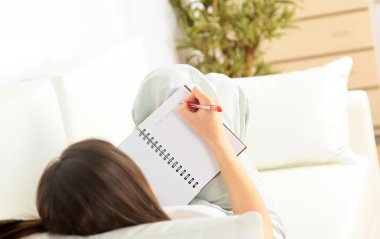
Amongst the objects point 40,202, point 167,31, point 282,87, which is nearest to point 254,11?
point 167,31

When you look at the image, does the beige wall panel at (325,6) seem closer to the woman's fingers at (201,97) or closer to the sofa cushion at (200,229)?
the woman's fingers at (201,97)

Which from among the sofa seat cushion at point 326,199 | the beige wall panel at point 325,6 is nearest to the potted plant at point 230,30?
the beige wall panel at point 325,6

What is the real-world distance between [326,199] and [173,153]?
0.82 m

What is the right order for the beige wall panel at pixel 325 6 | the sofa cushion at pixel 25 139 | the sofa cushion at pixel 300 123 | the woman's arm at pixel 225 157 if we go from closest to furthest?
the woman's arm at pixel 225 157 → the sofa cushion at pixel 25 139 → the sofa cushion at pixel 300 123 → the beige wall panel at pixel 325 6

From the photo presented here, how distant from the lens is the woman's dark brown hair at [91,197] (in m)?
1.31

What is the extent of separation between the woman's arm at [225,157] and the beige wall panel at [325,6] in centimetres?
301

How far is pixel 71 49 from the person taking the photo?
303 centimetres

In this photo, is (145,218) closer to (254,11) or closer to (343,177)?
(343,177)

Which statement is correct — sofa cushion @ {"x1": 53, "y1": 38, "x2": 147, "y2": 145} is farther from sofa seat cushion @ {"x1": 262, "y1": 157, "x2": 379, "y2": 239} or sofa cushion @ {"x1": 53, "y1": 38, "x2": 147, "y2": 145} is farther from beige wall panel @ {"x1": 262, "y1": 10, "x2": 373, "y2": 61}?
beige wall panel @ {"x1": 262, "y1": 10, "x2": 373, "y2": 61}

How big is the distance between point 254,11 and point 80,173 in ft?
10.1

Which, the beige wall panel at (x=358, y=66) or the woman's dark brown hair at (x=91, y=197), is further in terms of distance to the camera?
the beige wall panel at (x=358, y=66)

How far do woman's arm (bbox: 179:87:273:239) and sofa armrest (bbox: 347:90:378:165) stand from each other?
1338 millimetres

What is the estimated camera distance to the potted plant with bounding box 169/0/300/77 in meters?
4.27

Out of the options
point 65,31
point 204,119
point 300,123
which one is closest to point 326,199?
point 300,123
